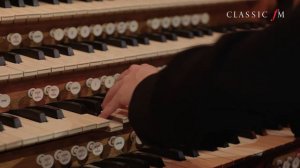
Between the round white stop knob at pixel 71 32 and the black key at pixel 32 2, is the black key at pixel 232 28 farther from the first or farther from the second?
the black key at pixel 32 2

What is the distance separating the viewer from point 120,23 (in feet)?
7.02

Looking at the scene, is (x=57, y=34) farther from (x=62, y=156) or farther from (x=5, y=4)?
(x=62, y=156)

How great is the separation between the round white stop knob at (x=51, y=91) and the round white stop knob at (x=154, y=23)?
25.6 inches

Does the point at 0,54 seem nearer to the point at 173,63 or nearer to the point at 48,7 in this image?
the point at 48,7

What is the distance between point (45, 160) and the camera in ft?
5.34

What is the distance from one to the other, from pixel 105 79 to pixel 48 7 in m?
0.32

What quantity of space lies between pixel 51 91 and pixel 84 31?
0.34 m

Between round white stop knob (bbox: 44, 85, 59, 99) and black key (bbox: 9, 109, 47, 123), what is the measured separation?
0.44 feet

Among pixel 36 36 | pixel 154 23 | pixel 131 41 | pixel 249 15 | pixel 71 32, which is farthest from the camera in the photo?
pixel 249 15

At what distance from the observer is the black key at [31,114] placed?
1.58m

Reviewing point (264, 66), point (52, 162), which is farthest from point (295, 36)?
point (52, 162)

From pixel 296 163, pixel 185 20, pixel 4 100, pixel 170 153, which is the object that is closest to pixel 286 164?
pixel 296 163

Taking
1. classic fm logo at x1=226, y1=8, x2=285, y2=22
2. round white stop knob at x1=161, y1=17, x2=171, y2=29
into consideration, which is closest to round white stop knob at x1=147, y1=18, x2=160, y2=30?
round white stop knob at x1=161, y1=17, x2=171, y2=29

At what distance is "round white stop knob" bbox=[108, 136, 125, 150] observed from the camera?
1810 millimetres
